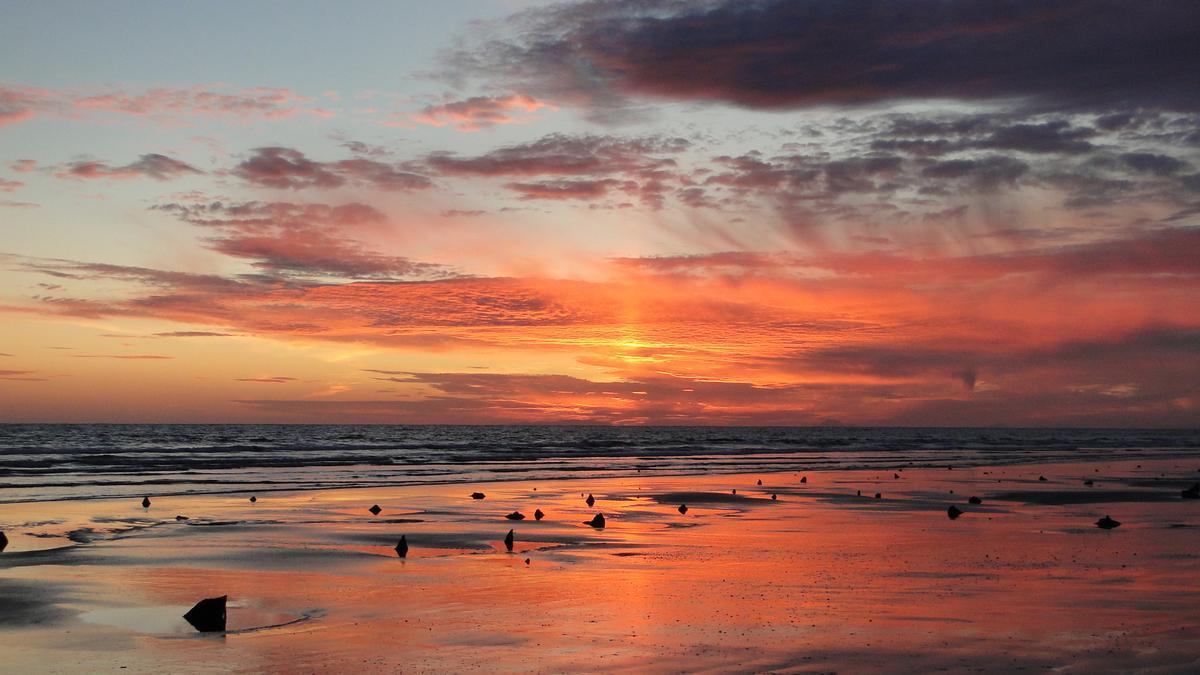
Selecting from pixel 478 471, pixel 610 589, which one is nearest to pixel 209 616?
pixel 610 589

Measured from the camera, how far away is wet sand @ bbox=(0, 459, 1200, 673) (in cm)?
1235

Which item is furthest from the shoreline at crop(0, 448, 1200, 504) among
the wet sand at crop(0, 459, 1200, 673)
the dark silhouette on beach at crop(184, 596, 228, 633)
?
the dark silhouette on beach at crop(184, 596, 228, 633)

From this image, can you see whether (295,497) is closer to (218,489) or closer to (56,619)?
(218,489)

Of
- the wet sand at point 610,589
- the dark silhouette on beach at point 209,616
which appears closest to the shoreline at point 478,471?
the wet sand at point 610,589

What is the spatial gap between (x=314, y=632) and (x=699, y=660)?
17.7 feet

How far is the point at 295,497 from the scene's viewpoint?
3875cm

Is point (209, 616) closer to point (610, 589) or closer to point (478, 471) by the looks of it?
point (610, 589)

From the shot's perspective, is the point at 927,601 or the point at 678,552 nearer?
the point at 927,601

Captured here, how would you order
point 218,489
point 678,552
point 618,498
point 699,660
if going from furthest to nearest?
point 218,489 → point 618,498 → point 678,552 → point 699,660

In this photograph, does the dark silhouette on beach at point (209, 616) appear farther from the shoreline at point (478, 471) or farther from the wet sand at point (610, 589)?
the shoreline at point (478, 471)

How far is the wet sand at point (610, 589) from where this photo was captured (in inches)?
486

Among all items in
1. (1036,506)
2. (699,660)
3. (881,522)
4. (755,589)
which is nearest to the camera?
(699,660)

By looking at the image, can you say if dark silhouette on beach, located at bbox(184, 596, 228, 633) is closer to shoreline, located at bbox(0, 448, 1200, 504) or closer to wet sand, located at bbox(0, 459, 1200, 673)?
wet sand, located at bbox(0, 459, 1200, 673)

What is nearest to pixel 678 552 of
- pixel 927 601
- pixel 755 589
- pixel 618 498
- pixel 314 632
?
pixel 755 589
